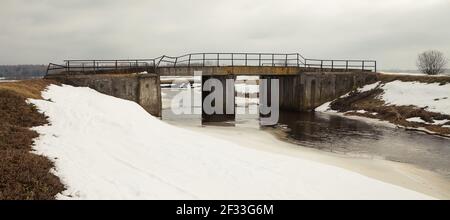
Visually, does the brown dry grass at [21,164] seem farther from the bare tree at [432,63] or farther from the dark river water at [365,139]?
the bare tree at [432,63]

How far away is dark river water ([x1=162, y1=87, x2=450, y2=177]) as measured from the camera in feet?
59.3

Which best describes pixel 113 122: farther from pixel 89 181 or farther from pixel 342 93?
pixel 342 93

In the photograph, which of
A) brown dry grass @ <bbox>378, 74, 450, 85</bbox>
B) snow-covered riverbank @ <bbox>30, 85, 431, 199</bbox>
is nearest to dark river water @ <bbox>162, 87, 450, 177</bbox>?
snow-covered riverbank @ <bbox>30, 85, 431, 199</bbox>

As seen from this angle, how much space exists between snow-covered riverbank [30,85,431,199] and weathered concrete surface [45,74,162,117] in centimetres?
1301

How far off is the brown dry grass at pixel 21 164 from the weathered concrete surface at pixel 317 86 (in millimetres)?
28920

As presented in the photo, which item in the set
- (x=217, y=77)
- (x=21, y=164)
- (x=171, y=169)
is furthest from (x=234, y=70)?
(x=21, y=164)

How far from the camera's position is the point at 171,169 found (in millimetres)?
11602

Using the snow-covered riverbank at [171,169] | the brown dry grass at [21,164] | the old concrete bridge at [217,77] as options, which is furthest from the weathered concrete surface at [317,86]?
the brown dry grass at [21,164]

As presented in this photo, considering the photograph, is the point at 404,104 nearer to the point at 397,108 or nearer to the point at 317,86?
the point at 397,108

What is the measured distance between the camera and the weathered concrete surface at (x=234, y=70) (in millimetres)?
34031

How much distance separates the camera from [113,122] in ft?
56.0

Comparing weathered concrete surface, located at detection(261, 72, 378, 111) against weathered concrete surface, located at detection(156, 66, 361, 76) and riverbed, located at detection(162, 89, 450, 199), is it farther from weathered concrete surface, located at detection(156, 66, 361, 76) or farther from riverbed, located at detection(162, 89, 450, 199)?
riverbed, located at detection(162, 89, 450, 199)
